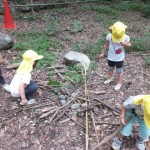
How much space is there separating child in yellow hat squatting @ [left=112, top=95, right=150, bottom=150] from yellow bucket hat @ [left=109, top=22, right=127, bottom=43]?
141 cm

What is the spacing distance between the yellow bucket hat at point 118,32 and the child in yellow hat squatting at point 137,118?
55.7 inches

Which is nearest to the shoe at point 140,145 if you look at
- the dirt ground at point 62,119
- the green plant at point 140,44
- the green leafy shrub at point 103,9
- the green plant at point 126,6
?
the dirt ground at point 62,119

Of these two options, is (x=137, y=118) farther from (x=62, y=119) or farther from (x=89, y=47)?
(x=89, y=47)

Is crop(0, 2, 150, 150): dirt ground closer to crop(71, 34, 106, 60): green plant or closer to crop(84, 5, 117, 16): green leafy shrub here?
crop(71, 34, 106, 60): green plant

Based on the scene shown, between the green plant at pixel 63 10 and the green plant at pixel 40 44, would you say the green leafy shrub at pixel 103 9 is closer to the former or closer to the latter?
the green plant at pixel 63 10

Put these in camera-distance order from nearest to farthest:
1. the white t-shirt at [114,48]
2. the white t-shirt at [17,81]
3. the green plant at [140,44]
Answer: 1. the white t-shirt at [17,81]
2. the white t-shirt at [114,48]
3. the green plant at [140,44]

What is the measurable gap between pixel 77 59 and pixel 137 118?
245 centimetres

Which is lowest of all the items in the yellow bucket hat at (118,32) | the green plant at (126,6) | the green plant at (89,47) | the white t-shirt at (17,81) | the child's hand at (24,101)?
the green plant at (89,47)

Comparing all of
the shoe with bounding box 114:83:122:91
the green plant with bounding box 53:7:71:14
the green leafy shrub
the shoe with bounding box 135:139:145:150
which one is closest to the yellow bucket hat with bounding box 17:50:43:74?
the shoe with bounding box 114:83:122:91

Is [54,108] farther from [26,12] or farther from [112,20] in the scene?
[26,12]

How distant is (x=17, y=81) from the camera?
187 inches

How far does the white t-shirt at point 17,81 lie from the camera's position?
4.67 metres

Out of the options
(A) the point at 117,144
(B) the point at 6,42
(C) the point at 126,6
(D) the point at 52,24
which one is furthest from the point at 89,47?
(C) the point at 126,6

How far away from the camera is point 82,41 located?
7434 millimetres
